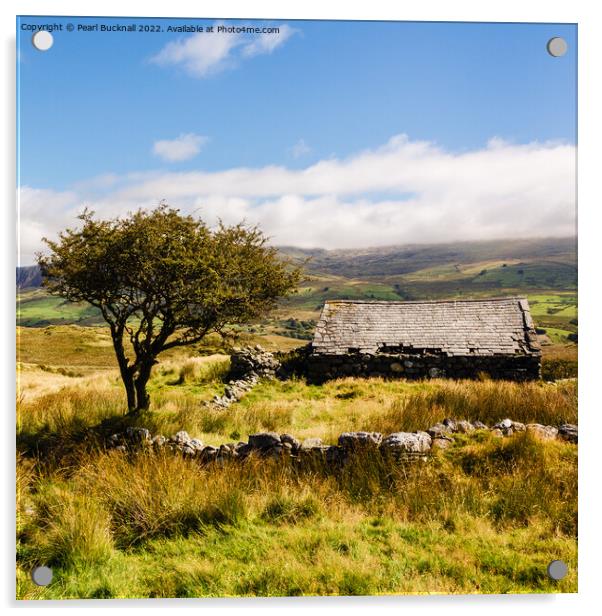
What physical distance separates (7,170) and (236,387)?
267 inches

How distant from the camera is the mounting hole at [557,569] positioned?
15.5ft

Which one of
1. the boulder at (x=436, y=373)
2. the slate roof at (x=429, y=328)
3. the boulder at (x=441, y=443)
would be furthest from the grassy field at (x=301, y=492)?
the slate roof at (x=429, y=328)

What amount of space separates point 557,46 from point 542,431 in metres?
4.40

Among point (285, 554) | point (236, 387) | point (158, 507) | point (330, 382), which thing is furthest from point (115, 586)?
point (330, 382)

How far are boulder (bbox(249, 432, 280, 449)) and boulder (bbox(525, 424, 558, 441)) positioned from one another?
2954 millimetres

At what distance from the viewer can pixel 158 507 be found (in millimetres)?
4977

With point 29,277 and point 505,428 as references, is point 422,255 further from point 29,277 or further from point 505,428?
point 29,277

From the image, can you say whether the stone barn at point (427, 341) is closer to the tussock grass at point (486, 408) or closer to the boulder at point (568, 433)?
the tussock grass at point (486, 408)

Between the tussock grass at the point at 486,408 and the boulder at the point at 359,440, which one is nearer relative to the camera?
the boulder at the point at 359,440

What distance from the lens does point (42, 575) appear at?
15.1 feet

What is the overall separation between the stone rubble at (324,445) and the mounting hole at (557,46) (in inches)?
168

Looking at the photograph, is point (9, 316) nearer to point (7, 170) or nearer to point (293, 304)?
point (7, 170)

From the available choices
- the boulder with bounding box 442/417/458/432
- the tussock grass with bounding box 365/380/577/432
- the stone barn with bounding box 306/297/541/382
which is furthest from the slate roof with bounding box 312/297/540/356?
the boulder with bounding box 442/417/458/432

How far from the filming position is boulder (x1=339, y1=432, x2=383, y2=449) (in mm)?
5527
